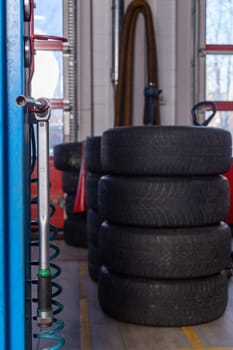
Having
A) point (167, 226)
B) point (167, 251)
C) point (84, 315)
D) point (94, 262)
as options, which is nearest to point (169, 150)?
point (167, 226)

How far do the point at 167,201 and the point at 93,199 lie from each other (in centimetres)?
133

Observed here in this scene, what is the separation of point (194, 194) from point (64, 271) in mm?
1872

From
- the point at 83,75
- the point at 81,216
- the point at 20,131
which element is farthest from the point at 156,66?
the point at 20,131

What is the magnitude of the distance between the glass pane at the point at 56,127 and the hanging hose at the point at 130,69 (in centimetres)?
78

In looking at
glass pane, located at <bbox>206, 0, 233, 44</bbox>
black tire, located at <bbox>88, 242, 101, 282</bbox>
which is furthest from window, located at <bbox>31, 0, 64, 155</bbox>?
black tire, located at <bbox>88, 242, 101, 282</bbox>

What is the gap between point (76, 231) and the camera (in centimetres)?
588

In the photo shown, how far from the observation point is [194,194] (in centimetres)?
320

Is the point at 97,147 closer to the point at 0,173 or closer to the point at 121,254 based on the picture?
the point at 121,254

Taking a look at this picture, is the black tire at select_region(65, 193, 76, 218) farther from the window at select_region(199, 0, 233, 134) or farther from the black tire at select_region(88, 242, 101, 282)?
the window at select_region(199, 0, 233, 134)

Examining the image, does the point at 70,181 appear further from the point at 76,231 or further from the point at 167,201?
the point at 167,201

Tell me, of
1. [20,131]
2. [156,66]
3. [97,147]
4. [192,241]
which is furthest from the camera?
[156,66]

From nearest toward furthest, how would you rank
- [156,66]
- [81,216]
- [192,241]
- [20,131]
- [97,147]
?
[20,131]
[192,241]
[97,147]
[81,216]
[156,66]

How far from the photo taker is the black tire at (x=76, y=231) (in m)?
5.82

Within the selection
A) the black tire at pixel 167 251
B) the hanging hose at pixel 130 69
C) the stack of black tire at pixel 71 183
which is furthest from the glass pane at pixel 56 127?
the black tire at pixel 167 251
